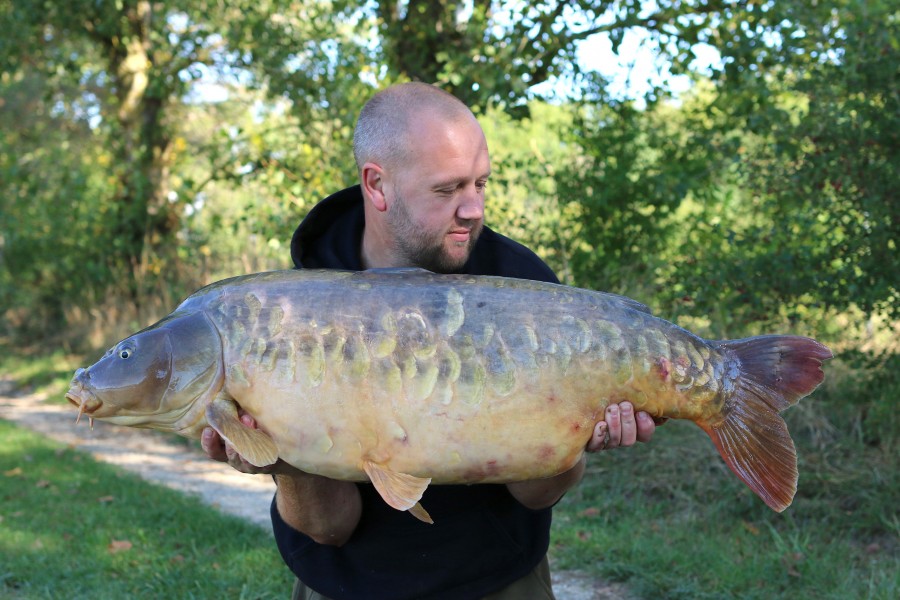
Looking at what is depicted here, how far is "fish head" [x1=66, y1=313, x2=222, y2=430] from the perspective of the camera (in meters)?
2.09

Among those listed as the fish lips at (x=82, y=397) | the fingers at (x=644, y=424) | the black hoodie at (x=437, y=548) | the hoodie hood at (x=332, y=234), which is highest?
the hoodie hood at (x=332, y=234)

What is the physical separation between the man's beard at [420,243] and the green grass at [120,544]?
7.47 ft

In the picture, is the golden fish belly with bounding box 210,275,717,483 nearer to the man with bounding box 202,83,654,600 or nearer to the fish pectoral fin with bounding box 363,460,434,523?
the fish pectoral fin with bounding box 363,460,434,523

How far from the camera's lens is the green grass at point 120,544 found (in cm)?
436

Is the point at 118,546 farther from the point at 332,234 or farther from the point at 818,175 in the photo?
the point at 818,175

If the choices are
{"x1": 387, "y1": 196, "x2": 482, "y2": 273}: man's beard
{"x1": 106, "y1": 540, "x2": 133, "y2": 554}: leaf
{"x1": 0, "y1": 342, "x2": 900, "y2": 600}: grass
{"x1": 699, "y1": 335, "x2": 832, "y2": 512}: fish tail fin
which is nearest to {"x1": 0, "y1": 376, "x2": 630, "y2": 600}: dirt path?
{"x1": 0, "y1": 342, "x2": 900, "y2": 600}: grass

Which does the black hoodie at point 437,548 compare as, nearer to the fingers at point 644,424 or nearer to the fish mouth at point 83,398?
the fingers at point 644,424

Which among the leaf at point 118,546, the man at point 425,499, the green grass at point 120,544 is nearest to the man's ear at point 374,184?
the man at point 425,499

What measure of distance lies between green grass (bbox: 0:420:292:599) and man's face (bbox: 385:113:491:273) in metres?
2.33

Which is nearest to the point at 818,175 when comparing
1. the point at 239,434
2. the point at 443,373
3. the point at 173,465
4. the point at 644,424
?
the point at 644,424

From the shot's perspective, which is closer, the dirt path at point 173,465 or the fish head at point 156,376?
the fish head at point 156,376

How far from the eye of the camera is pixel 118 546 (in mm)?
4953

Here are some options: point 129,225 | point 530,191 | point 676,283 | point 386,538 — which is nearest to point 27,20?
point 129,225

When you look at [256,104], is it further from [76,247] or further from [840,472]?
[840,472]
